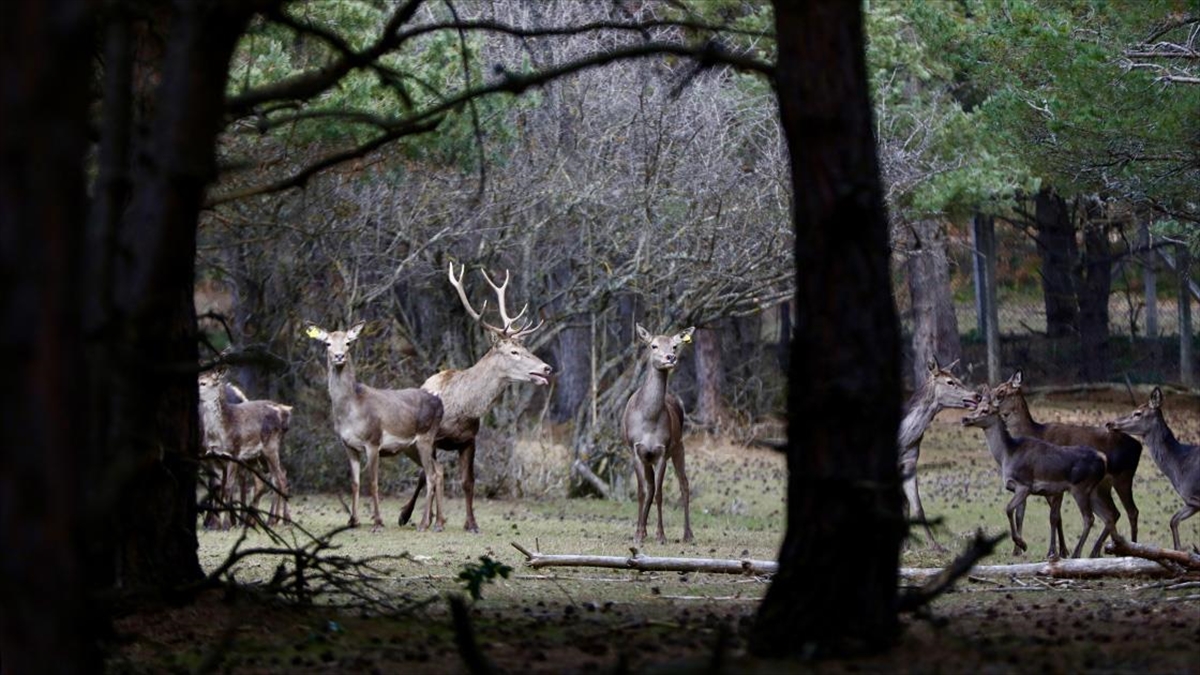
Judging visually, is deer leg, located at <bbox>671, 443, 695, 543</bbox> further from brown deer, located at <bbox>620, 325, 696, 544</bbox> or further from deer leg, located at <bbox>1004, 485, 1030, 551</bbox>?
deer leg, located at <bbox>1004, 485, 1030, 551</bbox>

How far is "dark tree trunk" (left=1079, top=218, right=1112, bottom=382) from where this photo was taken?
3247 centimetres

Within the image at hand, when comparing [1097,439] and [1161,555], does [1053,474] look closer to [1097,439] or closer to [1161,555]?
[1097,439]

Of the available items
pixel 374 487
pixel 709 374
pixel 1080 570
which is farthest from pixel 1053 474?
pixel 709 374

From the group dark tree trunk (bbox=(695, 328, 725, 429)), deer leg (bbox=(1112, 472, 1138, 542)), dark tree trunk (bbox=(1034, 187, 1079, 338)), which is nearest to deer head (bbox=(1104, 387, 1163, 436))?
deer leg (bbox=(1112, 472, 1138, 542))

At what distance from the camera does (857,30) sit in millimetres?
5422

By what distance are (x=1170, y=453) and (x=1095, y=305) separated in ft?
57.4

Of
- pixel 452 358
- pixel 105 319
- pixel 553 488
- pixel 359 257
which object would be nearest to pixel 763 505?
pixel 553 488

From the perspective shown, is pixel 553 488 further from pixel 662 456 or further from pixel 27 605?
pixel 27 605

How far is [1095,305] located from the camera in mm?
33188

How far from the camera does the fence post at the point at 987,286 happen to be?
31172mm

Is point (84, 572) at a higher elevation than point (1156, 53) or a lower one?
lower

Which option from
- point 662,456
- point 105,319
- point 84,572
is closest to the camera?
point 84,572

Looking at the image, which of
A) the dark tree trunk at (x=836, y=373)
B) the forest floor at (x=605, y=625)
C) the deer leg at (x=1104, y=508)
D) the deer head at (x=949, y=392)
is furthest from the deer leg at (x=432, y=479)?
the dark tree trunk at (x=836, y=373)

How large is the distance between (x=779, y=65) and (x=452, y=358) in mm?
16971
